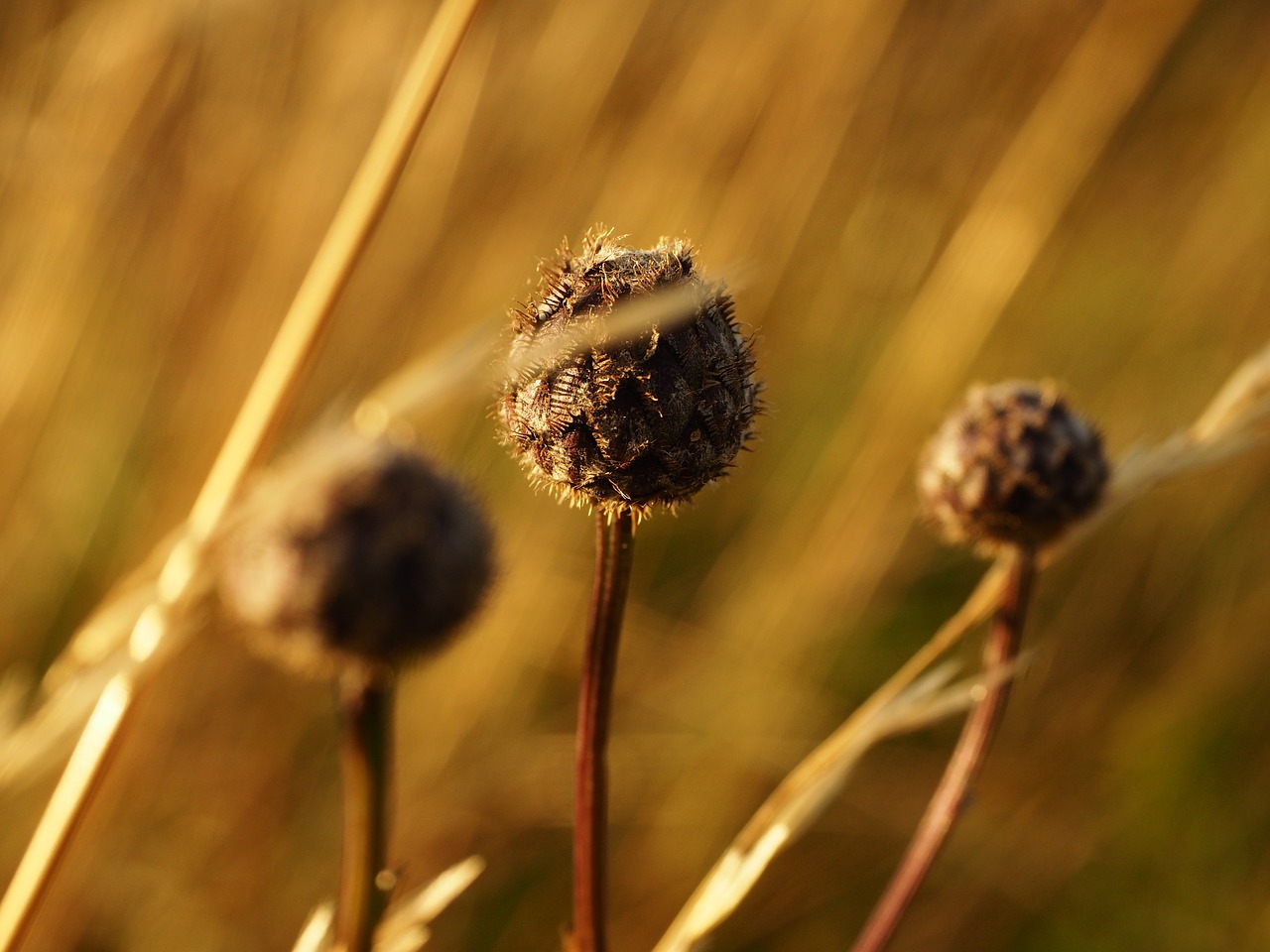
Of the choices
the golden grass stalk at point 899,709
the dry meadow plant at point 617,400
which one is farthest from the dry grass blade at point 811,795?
the dry meadow plant at point 617,400

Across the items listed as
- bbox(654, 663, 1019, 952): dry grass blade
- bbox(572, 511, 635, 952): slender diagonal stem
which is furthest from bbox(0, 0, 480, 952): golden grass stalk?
bbox(654, 663, 1019, 952): dry grass blade

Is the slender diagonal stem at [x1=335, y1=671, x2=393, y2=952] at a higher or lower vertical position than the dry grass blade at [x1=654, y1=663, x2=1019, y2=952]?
higher

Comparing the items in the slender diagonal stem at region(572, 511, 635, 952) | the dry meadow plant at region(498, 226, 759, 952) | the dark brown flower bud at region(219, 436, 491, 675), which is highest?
the dark brown flower bud at region(219, 436, 491, 675)

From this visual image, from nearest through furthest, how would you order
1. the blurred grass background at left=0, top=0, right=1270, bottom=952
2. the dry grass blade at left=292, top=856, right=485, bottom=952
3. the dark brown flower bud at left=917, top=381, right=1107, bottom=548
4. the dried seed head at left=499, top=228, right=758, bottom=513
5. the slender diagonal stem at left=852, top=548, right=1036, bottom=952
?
the dried seed head at left=499, top=228, right=758, bottom=513 → the dry grass blade at left=292, top=856, right=485, bottom=952 → the slender diagonal stem at left=852, top=548, right=1036, bottom=952 → the dark brown flower bud at left=917, top=381, right=1107, bottom=548 → the blurred grass background at left=0, top=0, right=1270, bottom=952

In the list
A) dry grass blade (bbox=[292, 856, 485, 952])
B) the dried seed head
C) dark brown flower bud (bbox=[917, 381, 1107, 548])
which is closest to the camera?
the dried seed head

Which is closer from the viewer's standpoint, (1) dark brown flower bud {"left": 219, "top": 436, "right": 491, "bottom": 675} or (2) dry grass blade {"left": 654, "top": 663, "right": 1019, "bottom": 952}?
(2) dry grass blade {"left": 654, "top": 663, "right": 1019, "bottom": 952}

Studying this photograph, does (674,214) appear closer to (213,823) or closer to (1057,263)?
(1057,263)

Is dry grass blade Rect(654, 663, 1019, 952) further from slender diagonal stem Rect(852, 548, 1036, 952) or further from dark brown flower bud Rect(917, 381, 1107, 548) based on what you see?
dark brown flower bud Rect(917, 381, 1107, 548)
